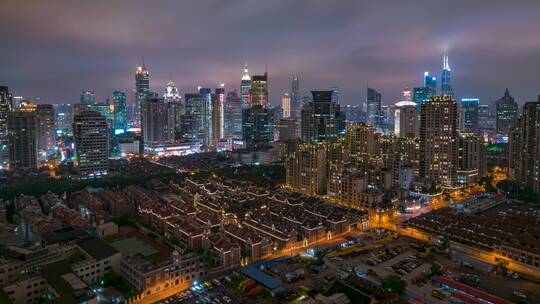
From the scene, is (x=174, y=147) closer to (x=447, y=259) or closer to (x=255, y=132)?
(x=255, y=132)

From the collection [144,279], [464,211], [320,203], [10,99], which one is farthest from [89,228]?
[10,99]

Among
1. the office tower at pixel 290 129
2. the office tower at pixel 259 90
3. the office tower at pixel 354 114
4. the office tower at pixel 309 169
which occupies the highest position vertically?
the office tower at pixel 259 90

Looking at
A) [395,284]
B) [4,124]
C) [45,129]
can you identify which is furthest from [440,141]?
[45,129]

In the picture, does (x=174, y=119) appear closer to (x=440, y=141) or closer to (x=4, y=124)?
(x=4, y=124)

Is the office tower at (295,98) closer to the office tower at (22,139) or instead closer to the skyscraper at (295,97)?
the skyscraper at (295,97)

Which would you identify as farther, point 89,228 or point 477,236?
point 89,228

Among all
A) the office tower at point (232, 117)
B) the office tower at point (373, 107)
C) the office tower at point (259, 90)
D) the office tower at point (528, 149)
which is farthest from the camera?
the office tower at point (232, 117)

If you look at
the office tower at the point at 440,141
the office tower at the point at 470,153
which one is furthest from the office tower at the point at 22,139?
the office tower at the point at 470,153
